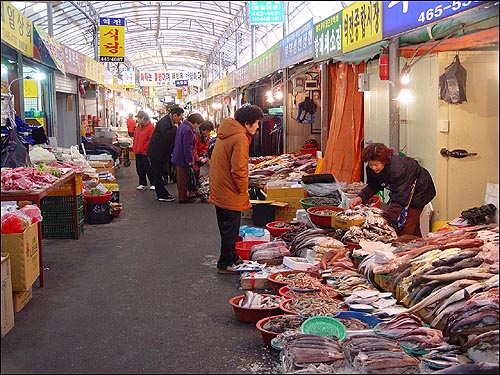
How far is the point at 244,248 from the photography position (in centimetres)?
773

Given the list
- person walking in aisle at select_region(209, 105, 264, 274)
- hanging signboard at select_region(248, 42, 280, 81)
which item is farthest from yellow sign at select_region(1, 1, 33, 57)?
hanging signboard at select_region(248, 42, 280, 81)

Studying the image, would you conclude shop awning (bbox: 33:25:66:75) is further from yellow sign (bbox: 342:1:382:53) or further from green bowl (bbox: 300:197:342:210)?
green bowl (bbox: 300:197:342:210)

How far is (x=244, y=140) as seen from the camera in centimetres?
671

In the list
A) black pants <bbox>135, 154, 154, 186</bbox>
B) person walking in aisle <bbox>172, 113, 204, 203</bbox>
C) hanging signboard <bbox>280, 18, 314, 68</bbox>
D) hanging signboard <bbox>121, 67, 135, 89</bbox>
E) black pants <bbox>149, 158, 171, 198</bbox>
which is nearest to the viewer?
hanging signboard <bbox>280, 18, 314, 68</bbox>

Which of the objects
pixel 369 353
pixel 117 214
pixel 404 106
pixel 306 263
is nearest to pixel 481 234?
pixel 306 263

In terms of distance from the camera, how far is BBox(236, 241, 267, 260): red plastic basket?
7.61 metres

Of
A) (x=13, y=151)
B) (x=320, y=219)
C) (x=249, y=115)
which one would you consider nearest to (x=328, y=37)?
(x=320, y=219)

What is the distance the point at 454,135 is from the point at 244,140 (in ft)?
Answer: 9.45

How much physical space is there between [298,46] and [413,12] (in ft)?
19.4

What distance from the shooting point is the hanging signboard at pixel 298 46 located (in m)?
11.5

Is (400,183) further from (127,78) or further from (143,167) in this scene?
(127,78)

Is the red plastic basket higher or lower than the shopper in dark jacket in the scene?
lower

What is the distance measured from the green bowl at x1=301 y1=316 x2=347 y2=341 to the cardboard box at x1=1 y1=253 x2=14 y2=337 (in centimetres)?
242

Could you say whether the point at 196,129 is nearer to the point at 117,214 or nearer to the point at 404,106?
the point at 117,214
